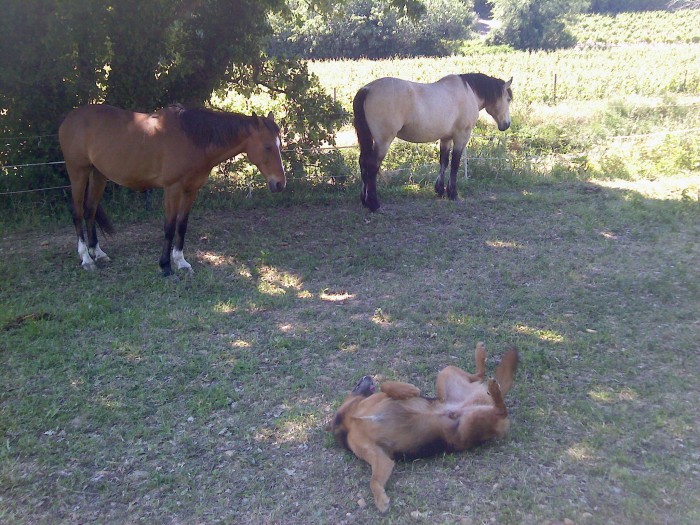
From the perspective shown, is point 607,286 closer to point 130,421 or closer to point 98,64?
point 130,421

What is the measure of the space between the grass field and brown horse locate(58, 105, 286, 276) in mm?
949

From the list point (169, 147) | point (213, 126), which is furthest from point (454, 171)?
point (169, 147)

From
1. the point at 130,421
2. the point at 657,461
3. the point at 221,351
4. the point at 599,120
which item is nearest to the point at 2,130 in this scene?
the point at 221,351

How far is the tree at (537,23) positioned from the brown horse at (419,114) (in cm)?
3695

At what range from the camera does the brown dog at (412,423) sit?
3570mm

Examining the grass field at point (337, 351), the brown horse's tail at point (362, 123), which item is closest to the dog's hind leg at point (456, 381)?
the grass field at point (337, 351)

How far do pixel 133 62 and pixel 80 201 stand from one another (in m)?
2.45

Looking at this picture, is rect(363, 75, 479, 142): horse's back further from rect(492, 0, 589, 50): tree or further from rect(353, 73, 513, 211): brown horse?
rect(492, 0, 589, 50): tree

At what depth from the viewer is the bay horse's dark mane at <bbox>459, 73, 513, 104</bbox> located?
10194 mm

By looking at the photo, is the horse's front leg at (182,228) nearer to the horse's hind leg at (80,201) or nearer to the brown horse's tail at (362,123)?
the horse's hind leg at (80,201)

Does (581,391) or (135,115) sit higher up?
(135,115)

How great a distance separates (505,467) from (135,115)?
538cm

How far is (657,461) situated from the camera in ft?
11.6

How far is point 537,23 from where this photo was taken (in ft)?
145
